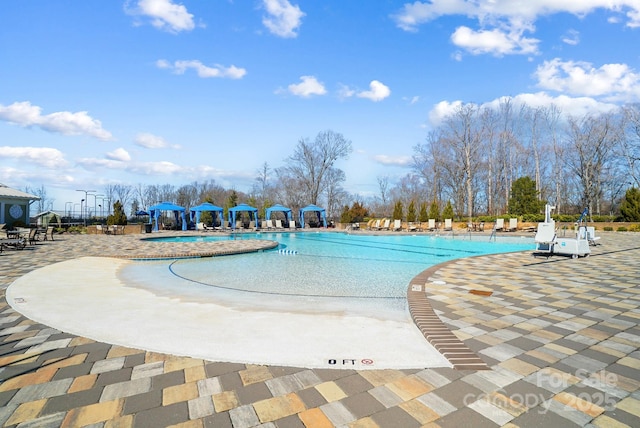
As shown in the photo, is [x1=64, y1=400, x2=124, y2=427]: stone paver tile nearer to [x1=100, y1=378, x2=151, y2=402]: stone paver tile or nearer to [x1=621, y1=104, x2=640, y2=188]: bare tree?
[x1=100, y1=378, x2=151, y2=402]: stone paver tile

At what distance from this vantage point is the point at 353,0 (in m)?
11.4

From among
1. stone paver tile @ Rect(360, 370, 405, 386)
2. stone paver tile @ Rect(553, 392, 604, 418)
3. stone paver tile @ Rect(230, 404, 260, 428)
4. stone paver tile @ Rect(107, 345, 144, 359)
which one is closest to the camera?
stone paver tile @ Rect(230, 404, 260, 428)

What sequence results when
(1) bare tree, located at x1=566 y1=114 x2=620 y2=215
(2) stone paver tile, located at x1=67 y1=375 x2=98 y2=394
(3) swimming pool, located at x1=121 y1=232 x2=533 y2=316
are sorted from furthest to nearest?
(1) bare tree, located at x1=566 y1=114 x2=620 y2=215, (3) swimming pool, located at x1=121 y1=232 x2=533 y2=316, (2) stone paver tile, located at x1=67 y1=375 x2=98 y2=394

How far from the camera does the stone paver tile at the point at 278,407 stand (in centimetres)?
175

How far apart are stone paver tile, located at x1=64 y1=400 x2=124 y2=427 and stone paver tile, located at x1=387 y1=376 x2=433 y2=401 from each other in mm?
1637

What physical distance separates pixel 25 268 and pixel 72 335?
17.6 feet

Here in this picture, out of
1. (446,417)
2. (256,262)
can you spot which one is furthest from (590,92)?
(446,417)

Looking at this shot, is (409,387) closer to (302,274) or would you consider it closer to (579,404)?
(579,404)

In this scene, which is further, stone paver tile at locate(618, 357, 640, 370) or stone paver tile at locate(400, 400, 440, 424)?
stone paver tile at locate(618, 357, 640, 370)

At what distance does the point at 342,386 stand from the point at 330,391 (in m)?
0.10

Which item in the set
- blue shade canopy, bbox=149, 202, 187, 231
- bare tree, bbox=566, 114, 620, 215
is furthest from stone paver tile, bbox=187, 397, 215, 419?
bare tree, bbox=566, 114, 620, 215

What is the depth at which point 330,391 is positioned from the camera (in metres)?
2.02

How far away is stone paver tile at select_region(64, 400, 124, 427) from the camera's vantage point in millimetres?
1698

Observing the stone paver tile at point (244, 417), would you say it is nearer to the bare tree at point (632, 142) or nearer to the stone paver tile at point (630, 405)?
the stone paver tile at point (630, 405)
